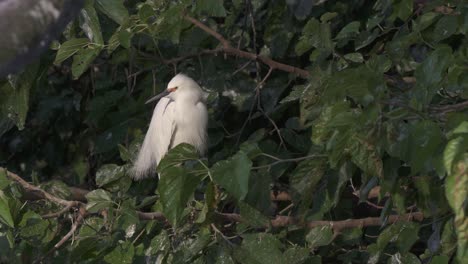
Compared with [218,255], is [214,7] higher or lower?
higher

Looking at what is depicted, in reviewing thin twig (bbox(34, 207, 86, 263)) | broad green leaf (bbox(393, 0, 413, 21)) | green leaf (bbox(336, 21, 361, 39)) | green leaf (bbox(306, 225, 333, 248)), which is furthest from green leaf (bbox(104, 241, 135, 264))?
broad green leaf (bbox(393, 0, 413, 21))

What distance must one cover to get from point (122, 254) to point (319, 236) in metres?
0.50

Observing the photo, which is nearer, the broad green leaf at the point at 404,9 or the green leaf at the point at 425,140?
the green leaf at the point at 425,140

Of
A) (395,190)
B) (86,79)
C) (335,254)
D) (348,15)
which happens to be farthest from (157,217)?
(86,79)

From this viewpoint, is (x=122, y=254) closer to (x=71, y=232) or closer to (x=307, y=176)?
(x=71, y=232)

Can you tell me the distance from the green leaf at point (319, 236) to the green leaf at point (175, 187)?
0.43 meters

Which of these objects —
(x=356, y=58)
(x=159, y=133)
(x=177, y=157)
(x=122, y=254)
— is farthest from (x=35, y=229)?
(x=159, y=133)

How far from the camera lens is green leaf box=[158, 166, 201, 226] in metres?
1.88

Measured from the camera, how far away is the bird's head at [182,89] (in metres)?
3.32

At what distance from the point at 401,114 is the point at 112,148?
1771 mm

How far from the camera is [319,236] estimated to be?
224 centimetres

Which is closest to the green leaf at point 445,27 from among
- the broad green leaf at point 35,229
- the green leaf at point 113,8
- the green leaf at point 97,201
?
the green leaf at point 113,8

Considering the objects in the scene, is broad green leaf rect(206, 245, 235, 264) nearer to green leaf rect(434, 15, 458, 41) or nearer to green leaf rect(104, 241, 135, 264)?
green leaf rect(104, 241, 135, 264)

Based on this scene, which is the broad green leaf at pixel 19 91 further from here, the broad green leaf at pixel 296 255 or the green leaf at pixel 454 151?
the green leaf at pixel 454 151
